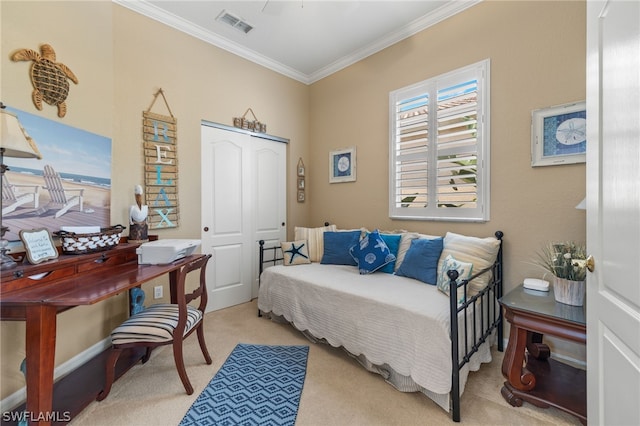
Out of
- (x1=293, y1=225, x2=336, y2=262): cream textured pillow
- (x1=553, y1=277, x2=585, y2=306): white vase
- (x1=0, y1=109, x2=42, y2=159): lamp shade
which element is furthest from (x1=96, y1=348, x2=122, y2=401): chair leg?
(x1=553, y1=277, x2=585, y2=306): white vase

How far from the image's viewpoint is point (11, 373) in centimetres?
162

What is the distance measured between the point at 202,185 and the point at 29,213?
1462mm

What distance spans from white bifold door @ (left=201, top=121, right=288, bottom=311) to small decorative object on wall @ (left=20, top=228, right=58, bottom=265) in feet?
4.72

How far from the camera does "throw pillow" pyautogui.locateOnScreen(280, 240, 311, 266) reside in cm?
304

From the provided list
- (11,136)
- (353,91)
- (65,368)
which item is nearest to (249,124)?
(353,91)

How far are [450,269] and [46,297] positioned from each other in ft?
7.78

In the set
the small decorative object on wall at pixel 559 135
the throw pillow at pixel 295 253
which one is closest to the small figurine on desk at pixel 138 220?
the throw pillow at pixel 295 253

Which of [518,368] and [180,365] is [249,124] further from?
[518,368]

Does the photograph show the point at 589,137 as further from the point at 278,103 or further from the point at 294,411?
the point at 278,103

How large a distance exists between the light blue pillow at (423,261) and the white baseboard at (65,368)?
257cm

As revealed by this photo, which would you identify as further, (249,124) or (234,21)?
(249,124)

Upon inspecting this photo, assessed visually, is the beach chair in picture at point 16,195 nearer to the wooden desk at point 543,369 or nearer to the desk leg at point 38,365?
the desk leg at point 38,365

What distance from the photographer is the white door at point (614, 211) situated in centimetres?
75

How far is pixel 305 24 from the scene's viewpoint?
282cm
